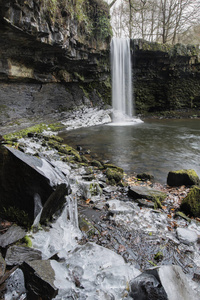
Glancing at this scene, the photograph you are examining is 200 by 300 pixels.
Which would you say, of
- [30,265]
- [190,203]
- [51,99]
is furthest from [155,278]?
[51,99]

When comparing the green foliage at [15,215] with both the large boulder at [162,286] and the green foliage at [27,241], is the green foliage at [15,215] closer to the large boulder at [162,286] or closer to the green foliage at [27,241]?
the green foliage at [27,241]

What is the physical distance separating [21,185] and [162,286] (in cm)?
178

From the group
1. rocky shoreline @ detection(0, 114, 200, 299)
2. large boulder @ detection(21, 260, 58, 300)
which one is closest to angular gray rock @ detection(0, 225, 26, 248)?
rocky shoreline @ detection(0, 114, 200, 299)

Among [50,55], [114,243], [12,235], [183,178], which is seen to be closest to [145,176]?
[183,178]

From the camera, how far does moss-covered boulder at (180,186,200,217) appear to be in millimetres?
3084

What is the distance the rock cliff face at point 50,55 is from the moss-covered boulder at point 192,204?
7.44m

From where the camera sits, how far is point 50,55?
397 inches

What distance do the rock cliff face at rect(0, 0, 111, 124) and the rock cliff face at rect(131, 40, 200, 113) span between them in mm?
4179

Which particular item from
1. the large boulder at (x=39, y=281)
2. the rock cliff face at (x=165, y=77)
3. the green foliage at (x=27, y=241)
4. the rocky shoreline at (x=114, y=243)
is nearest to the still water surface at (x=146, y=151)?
the rocky shoreline at (x=114, y=243)

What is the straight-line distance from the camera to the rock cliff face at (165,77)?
16344 millimetres

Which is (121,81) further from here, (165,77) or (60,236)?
(60,236)

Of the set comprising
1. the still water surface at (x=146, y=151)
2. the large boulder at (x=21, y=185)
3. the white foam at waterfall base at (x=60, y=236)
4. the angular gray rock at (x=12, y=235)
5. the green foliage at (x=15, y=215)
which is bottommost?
the still water surface at (x=146, y=151)

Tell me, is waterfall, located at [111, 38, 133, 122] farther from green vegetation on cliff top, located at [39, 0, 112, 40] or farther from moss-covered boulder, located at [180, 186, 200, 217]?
moss-covered boulder, located at [180, 186, 200, 217]

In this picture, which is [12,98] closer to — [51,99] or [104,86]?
[51,99]
